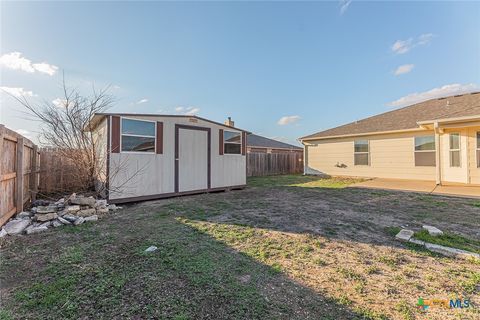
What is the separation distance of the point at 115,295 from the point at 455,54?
15.3 metres

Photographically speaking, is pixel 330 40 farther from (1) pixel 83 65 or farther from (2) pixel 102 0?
(1) pixel 83 65

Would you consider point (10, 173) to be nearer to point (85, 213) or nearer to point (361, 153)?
point (85, 213)

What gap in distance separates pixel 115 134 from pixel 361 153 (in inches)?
477

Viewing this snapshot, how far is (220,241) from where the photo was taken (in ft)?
11.0

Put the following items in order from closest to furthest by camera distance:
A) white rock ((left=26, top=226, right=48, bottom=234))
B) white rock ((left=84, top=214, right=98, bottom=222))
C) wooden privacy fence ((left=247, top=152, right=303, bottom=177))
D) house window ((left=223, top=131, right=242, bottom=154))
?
white rock ((left=26, top=226, right=48, bottom=234)), white rock ((left=84, top=214, right=98, bottom=222)), house window ((left=223, top=131, right=242, bottom=154)), wooden privacy fence ((left=247, top=152, right=303, bottom=177))

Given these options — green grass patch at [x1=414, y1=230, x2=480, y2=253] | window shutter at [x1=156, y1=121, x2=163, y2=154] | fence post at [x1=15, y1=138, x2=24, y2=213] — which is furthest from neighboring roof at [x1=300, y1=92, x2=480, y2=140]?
fence post at [x1=15, y1=138, x2=24, y2=213]

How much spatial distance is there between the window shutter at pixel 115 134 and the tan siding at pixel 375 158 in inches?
461

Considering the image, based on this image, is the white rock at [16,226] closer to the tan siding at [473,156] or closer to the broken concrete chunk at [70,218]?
the broken concrete chunk at [70,218]

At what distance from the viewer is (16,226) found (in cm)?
383

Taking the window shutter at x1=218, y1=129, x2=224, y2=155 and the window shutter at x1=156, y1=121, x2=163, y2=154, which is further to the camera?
the window shutter at x1=218, y1=129, x2=224, y2=155

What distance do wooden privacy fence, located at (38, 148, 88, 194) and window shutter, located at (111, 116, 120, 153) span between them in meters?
1.57

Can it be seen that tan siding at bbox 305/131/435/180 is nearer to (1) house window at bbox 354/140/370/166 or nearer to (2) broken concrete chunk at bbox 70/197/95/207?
(1) house window at bbox 354/140/370/166

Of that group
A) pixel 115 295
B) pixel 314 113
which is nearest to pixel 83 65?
pixel 115 295

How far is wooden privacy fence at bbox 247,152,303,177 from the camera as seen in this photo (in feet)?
49.1
